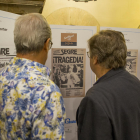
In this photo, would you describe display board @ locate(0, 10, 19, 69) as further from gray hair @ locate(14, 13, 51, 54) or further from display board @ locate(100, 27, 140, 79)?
display board @ locate(100, 27, 140, 79)

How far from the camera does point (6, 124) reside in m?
0.82

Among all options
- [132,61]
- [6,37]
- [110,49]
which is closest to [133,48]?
[132,61]

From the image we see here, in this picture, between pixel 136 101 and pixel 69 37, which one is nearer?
pixel 136 101

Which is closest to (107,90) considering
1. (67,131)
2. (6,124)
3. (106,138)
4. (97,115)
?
(97,115)

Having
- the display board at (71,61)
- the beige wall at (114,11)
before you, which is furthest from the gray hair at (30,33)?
the beige wall at (114,11)

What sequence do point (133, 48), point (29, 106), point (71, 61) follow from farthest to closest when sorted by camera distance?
point (133, 48) → point (71, 61) → point (29, 106)

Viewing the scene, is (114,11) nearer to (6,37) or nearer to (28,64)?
(6,37)

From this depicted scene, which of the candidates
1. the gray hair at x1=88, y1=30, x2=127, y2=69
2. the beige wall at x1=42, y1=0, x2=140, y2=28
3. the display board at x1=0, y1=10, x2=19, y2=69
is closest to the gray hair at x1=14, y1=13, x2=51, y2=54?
the gray hair at x1=88, y1=30, x2=127, y2=69

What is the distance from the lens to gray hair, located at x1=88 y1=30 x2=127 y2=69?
3.48 feet

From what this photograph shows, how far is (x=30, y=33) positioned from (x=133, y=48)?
1.41 m

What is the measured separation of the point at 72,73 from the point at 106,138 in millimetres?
965

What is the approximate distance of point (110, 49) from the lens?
3.50 feet

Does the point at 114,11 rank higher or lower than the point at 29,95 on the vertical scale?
higher

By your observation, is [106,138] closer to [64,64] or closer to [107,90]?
[107,90]
